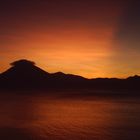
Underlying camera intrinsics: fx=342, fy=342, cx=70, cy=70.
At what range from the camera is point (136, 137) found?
107 feet

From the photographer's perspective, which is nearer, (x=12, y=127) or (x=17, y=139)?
(x=17, y=139)

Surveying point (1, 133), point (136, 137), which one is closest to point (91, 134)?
point (136, 137)

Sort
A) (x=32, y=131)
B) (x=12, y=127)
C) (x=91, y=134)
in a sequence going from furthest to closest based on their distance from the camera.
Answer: (x=12, y=127)
(x=32, y=131)
(x=91, y=134)

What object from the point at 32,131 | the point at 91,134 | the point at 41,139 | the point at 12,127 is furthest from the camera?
the point at 12,127

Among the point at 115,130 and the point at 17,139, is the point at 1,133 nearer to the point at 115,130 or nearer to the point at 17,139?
the point at 17,139

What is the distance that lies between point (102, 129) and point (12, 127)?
10.1 m

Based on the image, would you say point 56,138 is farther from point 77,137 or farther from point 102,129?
point 102,129

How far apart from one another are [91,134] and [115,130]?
167 inches

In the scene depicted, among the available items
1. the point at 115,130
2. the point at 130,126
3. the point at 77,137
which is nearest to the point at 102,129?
the point at 115,130

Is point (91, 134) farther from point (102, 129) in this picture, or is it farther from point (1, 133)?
point (1, 133)

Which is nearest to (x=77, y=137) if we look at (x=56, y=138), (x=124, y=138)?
(x=56, y=138)

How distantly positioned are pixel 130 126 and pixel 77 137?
400 inches

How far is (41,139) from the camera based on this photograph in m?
30.9

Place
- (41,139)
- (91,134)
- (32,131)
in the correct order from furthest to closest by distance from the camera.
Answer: (32,131)
(91,134)
(41,139)
